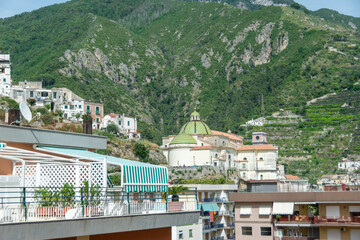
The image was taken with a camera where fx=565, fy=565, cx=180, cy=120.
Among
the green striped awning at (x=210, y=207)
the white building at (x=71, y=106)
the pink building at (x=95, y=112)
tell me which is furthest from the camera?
the pink building at (x=95, y=112)

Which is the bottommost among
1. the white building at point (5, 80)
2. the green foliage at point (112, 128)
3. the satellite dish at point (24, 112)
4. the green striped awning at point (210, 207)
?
the green striped awning at point (210, 207)

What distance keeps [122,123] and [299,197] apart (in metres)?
97.9

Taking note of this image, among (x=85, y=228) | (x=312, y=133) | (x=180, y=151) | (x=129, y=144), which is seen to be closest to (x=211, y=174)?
(x=180, y=151)

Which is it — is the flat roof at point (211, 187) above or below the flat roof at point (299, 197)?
above

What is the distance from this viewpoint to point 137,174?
18.2 metres

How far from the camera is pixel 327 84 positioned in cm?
18950

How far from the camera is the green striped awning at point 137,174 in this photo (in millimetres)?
17828

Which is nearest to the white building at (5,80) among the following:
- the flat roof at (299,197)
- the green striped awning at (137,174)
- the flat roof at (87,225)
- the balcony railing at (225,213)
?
the balcony railing at (225,213)

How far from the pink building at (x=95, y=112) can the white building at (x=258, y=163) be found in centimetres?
3350

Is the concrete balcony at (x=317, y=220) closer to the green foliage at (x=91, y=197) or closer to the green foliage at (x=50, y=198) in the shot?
the green foliage at (x=91, y=197)

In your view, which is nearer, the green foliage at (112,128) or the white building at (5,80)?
the white building at (5,80)

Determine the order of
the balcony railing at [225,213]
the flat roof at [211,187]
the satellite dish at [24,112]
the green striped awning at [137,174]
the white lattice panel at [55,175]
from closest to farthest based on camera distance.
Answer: the white lattice panel at [55,175]
the green striped awning at [137,174]
the satellite dish at [24,112]
the flat roof at [211,187]
the balcony railing at [225,213]

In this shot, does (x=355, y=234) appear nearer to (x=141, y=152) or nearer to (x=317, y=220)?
(x=317, y=220)

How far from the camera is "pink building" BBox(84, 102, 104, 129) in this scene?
130 m
